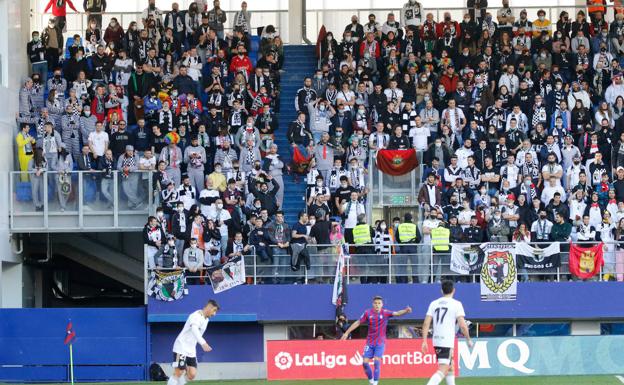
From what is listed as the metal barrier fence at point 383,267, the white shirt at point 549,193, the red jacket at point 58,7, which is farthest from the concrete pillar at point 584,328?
the red jacket at point 58,7

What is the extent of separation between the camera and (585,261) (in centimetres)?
3266

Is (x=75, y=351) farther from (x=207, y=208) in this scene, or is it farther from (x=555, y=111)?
(x=555, y=111)

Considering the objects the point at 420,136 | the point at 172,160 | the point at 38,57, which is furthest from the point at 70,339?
the point at 38,57

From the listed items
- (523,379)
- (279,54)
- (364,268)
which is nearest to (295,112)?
(279,54)

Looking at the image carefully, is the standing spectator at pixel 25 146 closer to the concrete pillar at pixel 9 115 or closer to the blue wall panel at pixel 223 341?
the concrete pillar at pixel 9 115

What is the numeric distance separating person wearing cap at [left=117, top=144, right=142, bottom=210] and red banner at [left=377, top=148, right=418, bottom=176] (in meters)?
6.14

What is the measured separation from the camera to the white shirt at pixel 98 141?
35000 millimetres

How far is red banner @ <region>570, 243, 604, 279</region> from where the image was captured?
32531 mm

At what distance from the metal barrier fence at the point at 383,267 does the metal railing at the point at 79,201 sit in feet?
9.51

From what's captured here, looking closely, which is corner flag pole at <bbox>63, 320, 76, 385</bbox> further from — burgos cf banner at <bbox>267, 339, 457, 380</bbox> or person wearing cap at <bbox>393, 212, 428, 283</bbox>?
person wearing cap at <bbox>393, 212, 428, 283</bbox>

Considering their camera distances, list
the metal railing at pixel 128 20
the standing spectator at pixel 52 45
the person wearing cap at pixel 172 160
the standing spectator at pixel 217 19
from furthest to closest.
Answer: the metal railing at pixel 128 20 → the standing spectator at pixel 217 19 → the standing spectator at pixel 52 45 → the person wearing cap at pixel 172 160

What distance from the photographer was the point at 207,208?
109 ft

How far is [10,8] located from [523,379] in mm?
17481

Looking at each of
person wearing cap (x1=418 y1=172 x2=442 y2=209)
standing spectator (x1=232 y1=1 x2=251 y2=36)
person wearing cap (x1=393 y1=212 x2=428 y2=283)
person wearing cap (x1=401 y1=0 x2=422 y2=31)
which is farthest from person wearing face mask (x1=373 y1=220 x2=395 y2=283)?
standing spectator (x1=232 y1=1 x2=251 y2=36)
